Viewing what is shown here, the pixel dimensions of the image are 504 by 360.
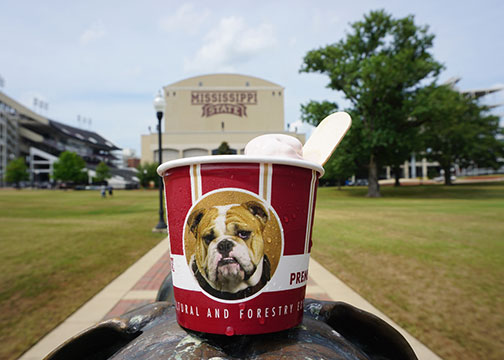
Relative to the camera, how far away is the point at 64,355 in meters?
1.14

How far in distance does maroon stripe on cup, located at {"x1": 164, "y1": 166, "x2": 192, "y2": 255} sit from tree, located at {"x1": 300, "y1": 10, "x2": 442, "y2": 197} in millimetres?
23461

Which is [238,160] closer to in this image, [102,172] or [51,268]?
[51,268]

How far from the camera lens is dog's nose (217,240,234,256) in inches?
34.8

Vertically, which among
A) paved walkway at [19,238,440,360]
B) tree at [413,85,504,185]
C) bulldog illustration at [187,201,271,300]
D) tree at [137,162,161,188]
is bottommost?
paved walkway at [19,238,440,360]

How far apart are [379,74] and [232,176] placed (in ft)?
78.8

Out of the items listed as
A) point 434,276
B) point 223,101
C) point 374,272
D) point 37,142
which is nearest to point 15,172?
point 37,142

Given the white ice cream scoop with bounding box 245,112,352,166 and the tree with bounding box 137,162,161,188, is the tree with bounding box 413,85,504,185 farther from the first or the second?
the tree with bounding box 137,162,161,188

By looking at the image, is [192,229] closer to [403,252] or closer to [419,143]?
[403,252]

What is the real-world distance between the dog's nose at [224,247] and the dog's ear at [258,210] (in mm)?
102

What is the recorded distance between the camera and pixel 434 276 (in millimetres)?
5207

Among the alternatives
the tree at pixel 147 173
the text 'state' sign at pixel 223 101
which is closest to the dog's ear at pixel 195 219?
the tree at pixel 147 173

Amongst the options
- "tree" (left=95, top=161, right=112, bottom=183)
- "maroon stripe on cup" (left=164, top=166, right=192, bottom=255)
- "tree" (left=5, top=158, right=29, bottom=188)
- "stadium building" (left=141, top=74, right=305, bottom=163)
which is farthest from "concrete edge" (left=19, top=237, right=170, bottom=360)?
"tree" (left=95, top=161, right=112, bottom=183)

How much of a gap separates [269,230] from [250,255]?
3.3 inches

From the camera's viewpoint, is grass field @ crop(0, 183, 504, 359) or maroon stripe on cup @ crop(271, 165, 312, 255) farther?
grass field @ crop(0, 183, 504, 359)
